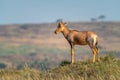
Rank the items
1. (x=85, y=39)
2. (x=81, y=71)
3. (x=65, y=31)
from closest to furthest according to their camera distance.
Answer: (x=81, y=71)
(x=85, y=39)
(x=65, y=31)

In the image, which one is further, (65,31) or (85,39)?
(65,31)

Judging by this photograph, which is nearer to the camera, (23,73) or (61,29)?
(23,73)

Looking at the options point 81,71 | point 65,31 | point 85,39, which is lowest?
point 81,71

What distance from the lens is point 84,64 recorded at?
1105 inches

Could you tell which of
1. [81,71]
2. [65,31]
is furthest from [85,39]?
[81,71]

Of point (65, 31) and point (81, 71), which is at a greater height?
point (65, 31)

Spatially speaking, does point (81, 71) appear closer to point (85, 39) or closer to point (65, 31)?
point (85, 39)

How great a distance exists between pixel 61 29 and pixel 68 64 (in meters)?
2.16

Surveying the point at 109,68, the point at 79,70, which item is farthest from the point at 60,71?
the point at 109,68

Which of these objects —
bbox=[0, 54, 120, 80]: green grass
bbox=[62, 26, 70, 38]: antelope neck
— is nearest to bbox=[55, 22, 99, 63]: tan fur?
bbox=[62, 26, 70, 38]: antelope neck

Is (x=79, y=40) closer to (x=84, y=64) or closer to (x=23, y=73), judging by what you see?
(x=84, y=64)

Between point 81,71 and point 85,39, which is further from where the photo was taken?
point 85,39

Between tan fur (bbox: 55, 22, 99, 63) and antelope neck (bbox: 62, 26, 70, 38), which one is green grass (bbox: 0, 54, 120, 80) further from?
antelope neck (bbox: 62, 26, 70, 38)

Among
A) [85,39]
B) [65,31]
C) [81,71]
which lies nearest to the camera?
[81,71]
